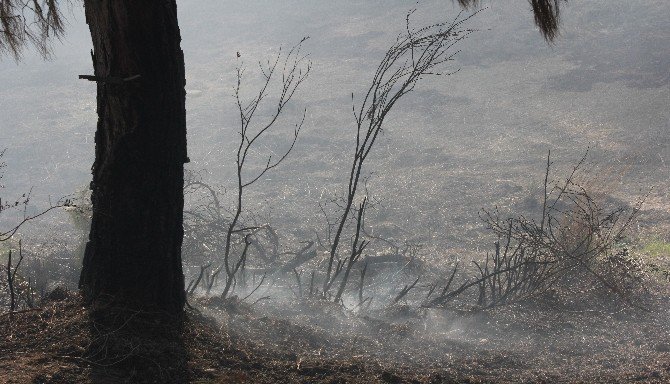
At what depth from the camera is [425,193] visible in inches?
386

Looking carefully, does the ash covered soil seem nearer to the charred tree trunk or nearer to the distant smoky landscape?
the distant smoky landscape

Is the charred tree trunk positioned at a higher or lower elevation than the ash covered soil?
higher

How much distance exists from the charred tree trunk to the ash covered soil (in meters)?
0.15

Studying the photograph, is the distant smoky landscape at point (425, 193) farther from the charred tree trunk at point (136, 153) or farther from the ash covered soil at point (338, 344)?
the charred tree trunk at point (136, 153)

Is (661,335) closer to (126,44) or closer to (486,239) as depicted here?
(486,239)

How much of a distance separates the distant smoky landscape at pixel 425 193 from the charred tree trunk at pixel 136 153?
365 mm

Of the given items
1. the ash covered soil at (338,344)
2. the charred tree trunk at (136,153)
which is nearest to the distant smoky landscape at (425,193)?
the ash covered soil at (338,344)

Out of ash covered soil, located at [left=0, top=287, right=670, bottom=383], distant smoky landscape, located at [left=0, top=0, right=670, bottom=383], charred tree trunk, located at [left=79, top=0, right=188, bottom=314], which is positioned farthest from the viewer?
distant smoky landscape, located at [left=0, top=0, right=670, bottom=383]

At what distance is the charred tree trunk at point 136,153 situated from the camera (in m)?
2.36

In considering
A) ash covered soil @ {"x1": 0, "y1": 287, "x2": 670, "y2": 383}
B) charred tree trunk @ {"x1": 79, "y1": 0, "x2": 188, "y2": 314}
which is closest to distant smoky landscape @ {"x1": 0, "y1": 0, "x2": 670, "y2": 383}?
ash covered soil @ {"x1": 0, "y1": 287, "x2": 670, "y2": 383}

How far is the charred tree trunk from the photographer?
7.73 ft

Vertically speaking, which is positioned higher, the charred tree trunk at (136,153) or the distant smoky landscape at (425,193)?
the charred tree trunk at (136,153)

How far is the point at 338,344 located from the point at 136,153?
6.33 feet

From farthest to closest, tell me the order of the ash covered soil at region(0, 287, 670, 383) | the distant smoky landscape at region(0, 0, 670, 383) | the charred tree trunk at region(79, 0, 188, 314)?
1. the distant smoky landscape at region(0, 0, 670, 383)
2. the charred tree trunk at region(79, 0, 188, 314)
3. the ash covered soil at region(0, 287, 670, 383)
